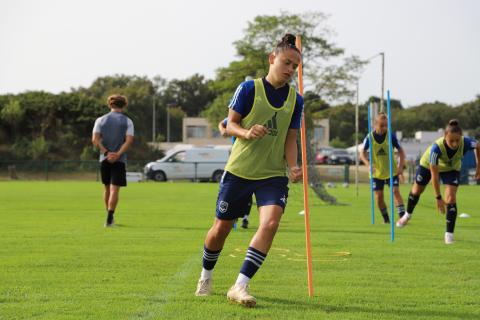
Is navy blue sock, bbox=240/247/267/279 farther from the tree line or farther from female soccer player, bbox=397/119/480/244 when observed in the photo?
the tree line

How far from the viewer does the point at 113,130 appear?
38.7 feet

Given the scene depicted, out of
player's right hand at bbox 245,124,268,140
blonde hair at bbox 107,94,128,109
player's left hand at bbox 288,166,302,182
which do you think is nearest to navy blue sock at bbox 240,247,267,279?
player's left hand at bbox 288,166,302,182

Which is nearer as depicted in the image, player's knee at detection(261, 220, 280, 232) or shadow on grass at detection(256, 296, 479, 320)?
shadow on grass at detection(256, 296, 479, 320)

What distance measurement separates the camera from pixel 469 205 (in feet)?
67.1

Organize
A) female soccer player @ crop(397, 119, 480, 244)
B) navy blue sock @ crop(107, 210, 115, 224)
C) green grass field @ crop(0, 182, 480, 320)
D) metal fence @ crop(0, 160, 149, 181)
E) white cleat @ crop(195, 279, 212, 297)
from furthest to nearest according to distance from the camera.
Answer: metal fence @ crop(0, 160, 149, 181), navy blue sock @ crop(107, 210, 115, 224), female soccer player @ crop(397, 119, 480, 244), white cleat @ crop(195, 279, 212, 297), green grass field @ crop(0, 182, 480, 320)

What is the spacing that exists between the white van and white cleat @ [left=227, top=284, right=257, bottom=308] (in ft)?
119

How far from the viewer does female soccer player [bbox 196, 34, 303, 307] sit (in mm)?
5590

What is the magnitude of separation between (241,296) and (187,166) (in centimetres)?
3708

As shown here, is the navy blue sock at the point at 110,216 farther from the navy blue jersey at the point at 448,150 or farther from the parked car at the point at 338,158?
the parked car at the point at 338,158

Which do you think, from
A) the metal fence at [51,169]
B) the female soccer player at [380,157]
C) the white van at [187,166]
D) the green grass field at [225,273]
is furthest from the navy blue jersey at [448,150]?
the metal fence at [51,169]

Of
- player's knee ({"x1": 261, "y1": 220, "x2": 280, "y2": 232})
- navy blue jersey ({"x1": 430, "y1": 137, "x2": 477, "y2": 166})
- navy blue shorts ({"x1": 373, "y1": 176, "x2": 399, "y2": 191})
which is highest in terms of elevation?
navy blue jersey ({"x1": 430, "y1": 137, "x2": 477, "y2": 166})

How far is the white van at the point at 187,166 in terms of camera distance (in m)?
41.8

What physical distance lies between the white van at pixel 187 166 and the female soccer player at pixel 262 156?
3612 cm

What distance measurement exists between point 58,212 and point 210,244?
10.5 meters
